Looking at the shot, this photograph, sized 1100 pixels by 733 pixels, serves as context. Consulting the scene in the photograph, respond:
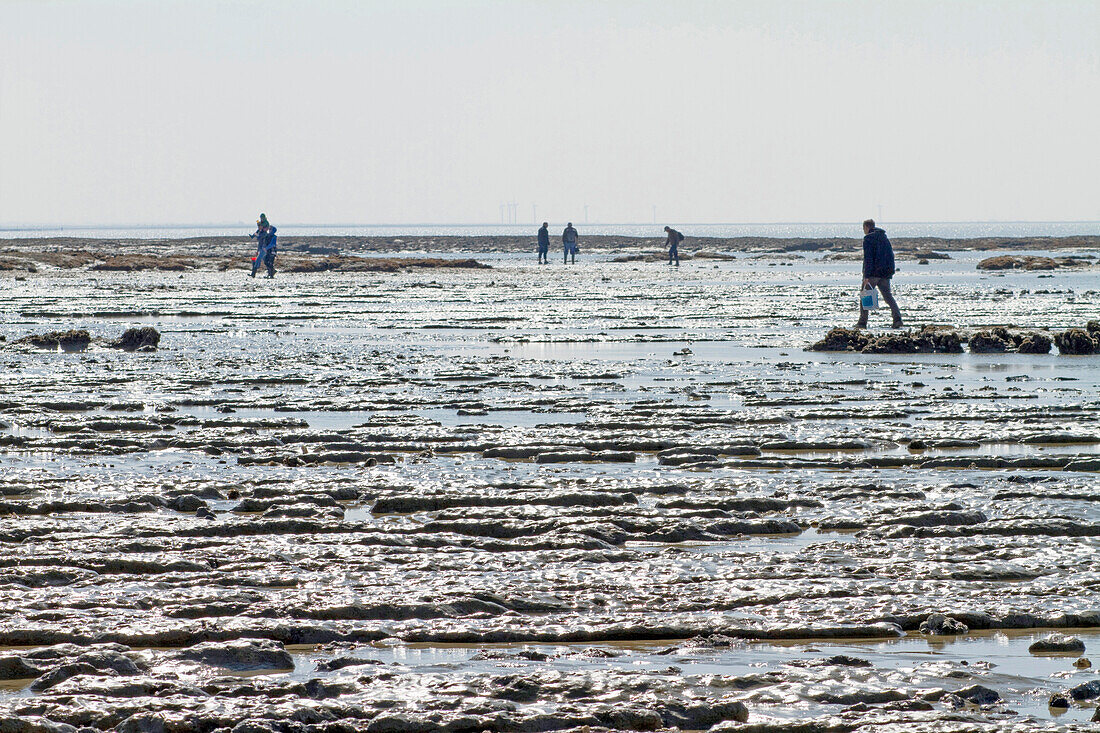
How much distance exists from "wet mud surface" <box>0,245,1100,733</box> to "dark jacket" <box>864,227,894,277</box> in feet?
20.5

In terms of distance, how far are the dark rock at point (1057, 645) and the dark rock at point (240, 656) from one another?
9.57ft

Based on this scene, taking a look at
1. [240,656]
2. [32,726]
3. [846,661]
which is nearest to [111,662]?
[240,656]

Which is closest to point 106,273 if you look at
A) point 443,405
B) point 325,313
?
point 325,313

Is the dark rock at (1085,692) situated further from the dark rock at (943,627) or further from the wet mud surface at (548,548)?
the dark rock at (943,627)

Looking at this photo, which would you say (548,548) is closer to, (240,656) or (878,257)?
(240,656)

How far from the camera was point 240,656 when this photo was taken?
498 centimetres

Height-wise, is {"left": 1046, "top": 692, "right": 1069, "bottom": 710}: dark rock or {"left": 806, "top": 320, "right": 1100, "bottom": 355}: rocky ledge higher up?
{"left": 806, "top": 320, "right": 1100, "bottom": 355}: rocky ledge

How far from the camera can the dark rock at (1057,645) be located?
5141 mm

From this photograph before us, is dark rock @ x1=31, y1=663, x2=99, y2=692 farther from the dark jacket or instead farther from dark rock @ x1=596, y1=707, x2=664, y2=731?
the dark jacket

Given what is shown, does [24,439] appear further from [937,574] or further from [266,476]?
[937,574]

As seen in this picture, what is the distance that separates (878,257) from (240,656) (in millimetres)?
18095

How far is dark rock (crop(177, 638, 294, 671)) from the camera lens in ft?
16.2

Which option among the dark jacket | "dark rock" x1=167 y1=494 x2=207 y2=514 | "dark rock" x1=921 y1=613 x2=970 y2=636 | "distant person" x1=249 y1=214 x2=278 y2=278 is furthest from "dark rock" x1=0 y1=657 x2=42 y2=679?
"distant person" x1=249 y1=214 x2=278 y2=278

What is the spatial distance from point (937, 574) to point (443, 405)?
6.87 meters
